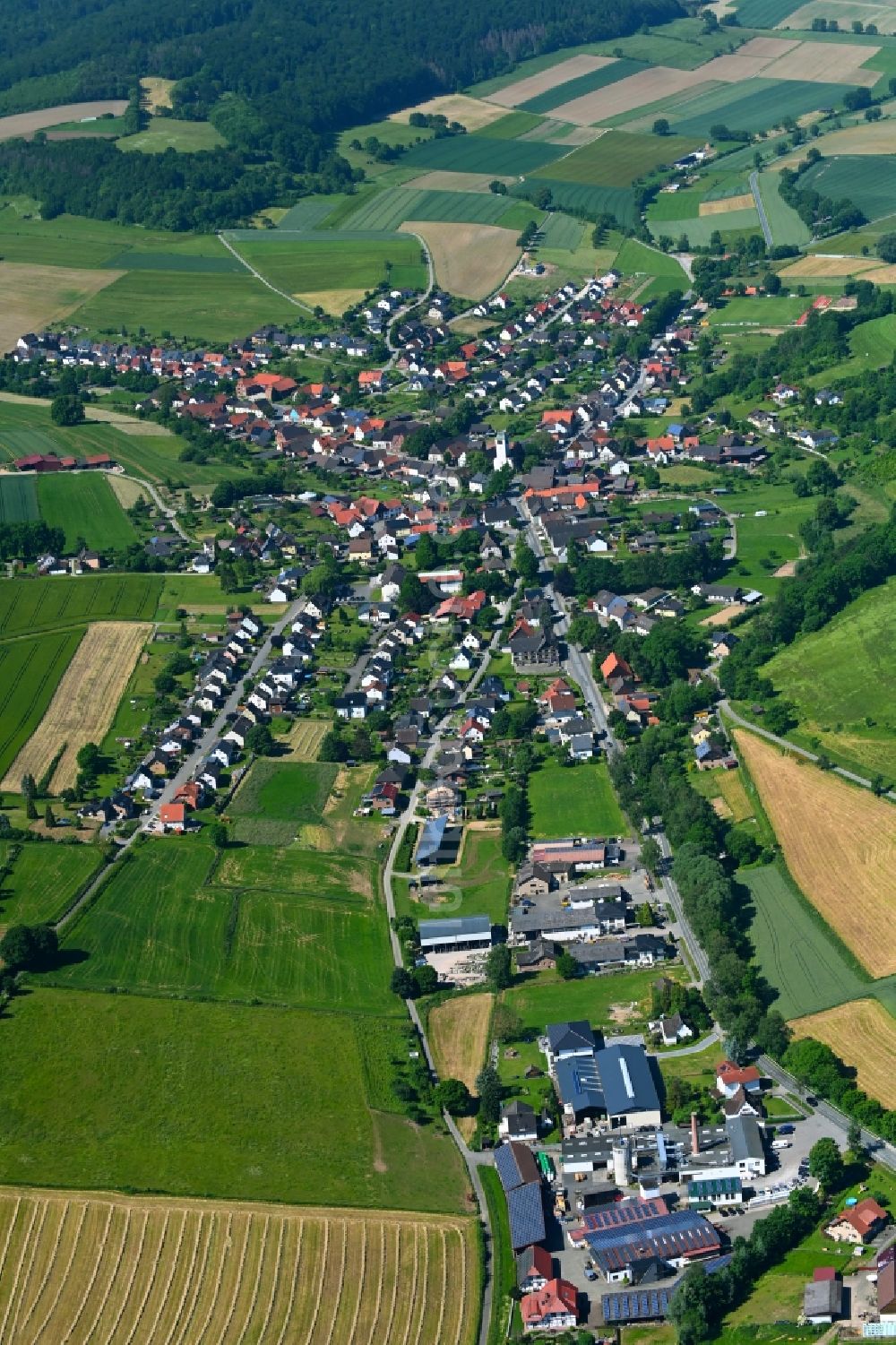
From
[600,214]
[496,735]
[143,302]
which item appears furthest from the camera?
[600,214]

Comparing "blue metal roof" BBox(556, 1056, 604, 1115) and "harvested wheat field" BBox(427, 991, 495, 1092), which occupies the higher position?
"blue metal roof" BBox(556, 1056, 604, 1115)

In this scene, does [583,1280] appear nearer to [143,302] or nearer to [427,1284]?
[427,1284]

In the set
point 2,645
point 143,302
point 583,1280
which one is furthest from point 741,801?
point 143,302

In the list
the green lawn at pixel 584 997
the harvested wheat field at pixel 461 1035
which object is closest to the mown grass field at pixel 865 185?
the green lawn at pixel 584 997

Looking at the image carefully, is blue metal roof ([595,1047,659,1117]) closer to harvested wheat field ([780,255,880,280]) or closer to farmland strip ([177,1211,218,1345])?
farmland strip ([177,1211,218,1345])

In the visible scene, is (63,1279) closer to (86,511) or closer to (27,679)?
(27,679)

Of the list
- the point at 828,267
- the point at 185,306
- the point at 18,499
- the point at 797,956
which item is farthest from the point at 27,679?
the point at 828,267

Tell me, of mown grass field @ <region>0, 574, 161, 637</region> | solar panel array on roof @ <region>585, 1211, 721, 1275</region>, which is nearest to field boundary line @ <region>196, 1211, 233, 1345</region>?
solar panel array on roof @ <region>585, 1211, 721, 1275</region>
